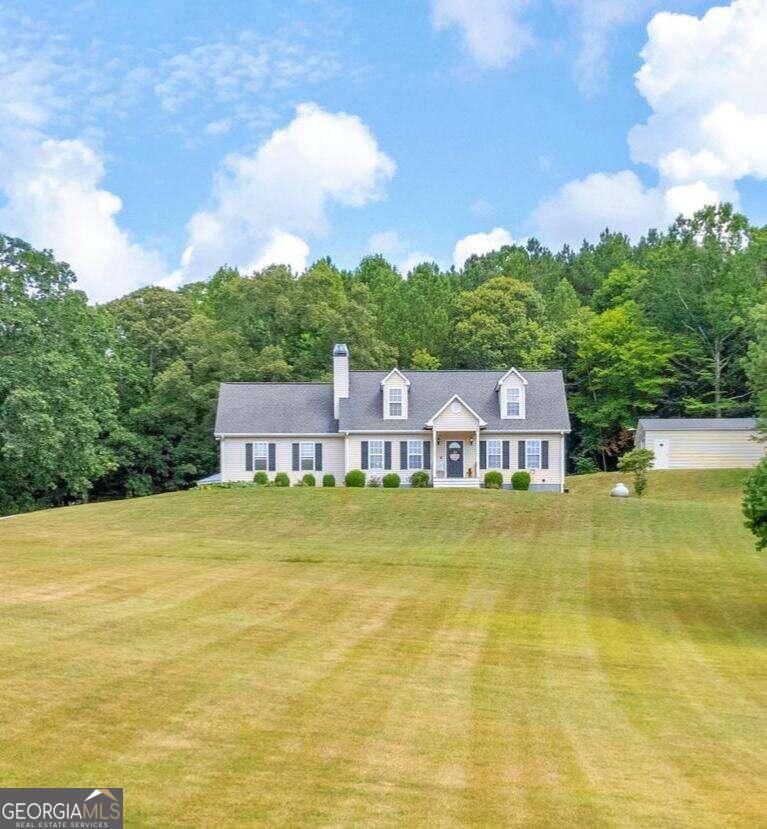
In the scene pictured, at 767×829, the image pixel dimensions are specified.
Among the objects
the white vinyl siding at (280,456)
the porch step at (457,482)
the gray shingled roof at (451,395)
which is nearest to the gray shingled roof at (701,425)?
the gray shingled roof at (451,395)

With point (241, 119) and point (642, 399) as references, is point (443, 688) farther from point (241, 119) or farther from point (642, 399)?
point (642, 399)

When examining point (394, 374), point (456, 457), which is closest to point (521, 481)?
point (456, 457)

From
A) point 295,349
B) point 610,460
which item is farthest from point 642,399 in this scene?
point 295,349

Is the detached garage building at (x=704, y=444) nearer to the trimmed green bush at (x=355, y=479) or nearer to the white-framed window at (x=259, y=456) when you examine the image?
the trimmed green bush at (x=355, y=479)

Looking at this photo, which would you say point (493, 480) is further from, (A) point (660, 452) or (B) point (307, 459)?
(A) point (660, 452)

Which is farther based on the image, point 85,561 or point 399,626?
point 85,561

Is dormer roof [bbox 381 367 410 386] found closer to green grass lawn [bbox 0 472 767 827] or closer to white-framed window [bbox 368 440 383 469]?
white-framed window [bbox 368 440 383 469]

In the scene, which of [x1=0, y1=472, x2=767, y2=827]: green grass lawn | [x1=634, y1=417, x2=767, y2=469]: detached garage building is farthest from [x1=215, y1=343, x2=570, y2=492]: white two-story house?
[x1=0, y1=472, x2=767, y2=827]: green grass lawn
